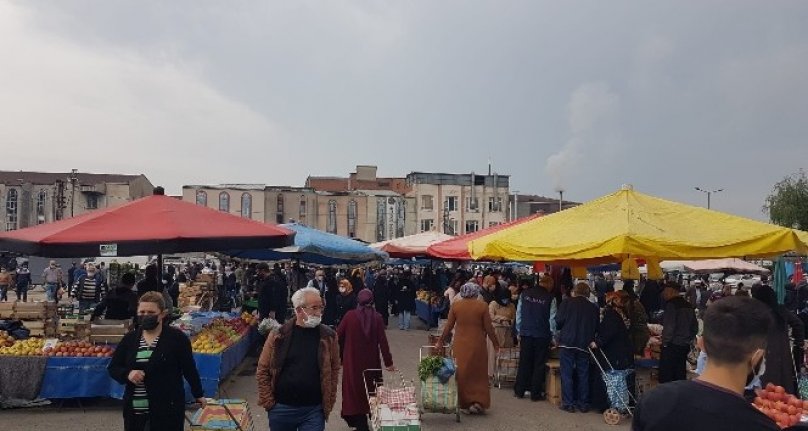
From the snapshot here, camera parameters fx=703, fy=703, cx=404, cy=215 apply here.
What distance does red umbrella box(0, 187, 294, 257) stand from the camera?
22.4ft

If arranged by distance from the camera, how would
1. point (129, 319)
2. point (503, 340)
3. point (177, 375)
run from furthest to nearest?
point (503, 340) → point (129, 319) → point (177, 375)

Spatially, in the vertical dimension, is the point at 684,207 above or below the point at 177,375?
above

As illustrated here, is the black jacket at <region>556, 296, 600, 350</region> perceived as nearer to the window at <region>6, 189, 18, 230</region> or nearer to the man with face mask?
the man with face mask

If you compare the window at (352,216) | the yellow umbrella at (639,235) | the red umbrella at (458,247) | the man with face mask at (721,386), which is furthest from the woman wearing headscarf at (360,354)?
the window at (352,216)

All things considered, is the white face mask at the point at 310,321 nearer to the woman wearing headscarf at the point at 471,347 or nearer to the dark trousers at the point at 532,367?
the woman wearing headscarf at the point at 471,347

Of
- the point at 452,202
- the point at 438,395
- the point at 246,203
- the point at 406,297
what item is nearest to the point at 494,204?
the point at 452,202

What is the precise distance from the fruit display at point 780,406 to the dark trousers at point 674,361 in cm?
321

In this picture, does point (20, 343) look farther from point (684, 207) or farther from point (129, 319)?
point (684, 207)

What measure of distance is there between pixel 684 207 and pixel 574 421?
301 cm

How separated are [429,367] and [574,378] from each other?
228 cm

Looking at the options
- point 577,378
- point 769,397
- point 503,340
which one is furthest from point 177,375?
point 503,340

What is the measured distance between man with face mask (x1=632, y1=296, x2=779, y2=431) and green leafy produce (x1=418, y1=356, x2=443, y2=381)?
240 inches

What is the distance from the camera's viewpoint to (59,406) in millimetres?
9094

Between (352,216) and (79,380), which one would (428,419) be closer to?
(79,380)
